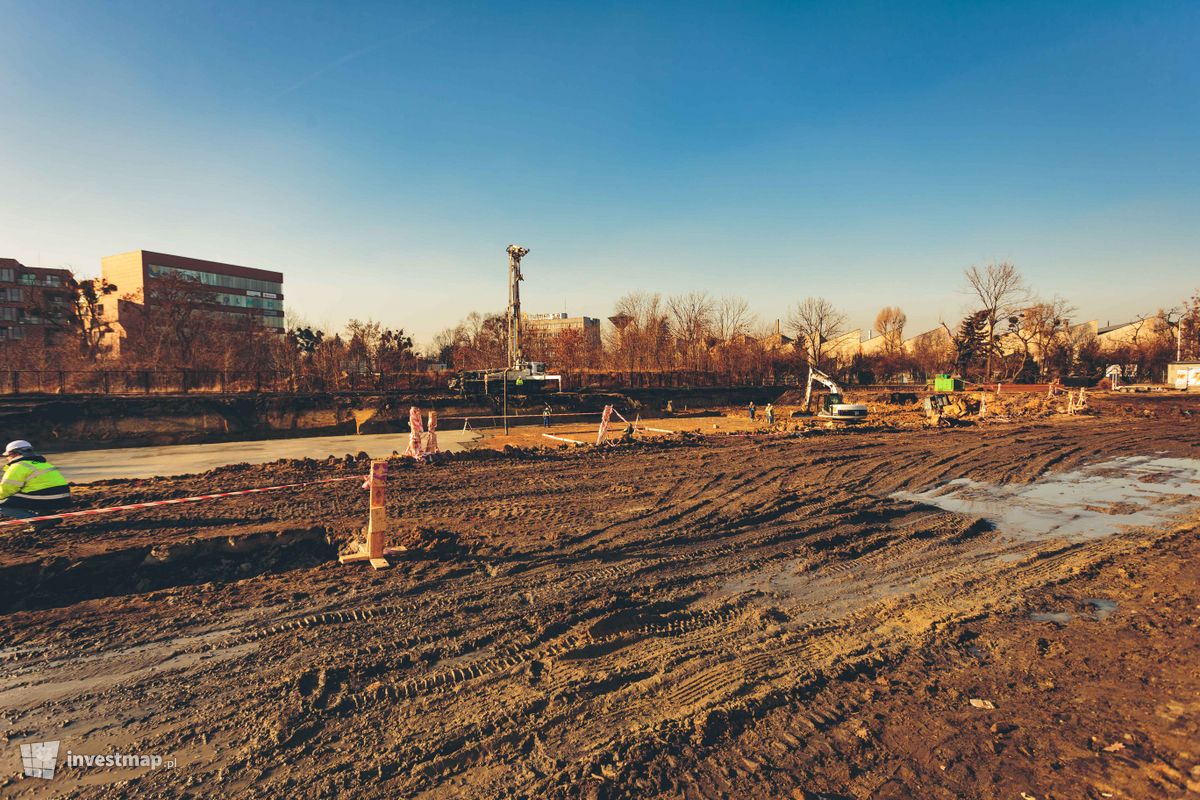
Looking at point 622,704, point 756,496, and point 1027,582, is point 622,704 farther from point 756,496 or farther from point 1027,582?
point 756,496

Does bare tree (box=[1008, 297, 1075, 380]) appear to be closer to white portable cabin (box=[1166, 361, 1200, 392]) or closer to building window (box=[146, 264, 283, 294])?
white portable cabin (box=[1166, 361, 1200, 392])

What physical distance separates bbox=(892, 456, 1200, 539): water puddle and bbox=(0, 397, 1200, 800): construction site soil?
0.42 ft

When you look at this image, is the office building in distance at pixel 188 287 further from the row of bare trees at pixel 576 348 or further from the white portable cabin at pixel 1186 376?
the white portable cabin at pixel 1186 376

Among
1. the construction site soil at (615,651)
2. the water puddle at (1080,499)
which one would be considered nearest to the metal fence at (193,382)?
the construction site soil at (615,651)

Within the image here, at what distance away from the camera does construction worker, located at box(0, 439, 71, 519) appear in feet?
27.5

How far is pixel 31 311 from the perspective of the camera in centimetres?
4334

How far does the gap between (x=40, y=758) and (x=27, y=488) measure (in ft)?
23.1

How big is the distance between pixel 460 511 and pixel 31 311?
53.6 meters

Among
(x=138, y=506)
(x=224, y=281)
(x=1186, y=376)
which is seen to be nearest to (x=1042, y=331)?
(x=1186, y=376)

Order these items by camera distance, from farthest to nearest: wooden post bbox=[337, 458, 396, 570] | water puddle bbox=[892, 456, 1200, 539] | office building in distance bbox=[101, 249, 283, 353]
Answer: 1. office building in distance bbox=[101, 249, 283, 353]
2. water puddle bbox=[892, 456, 1200, 539]
3. wooden post bbox=[337, 458, 396, 570]

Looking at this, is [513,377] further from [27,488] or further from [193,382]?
[27,488]

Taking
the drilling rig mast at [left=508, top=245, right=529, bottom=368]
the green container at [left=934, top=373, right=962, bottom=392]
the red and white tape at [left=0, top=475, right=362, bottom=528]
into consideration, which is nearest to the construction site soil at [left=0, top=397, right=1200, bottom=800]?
the red and white tape at [left=0, top=475, right=362, bottom=528]

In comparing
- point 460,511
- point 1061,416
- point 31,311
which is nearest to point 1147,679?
point 460,511

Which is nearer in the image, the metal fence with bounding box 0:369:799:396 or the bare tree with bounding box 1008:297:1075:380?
the metal fence with bounding box 0:369:799:396
